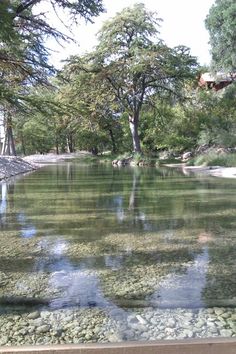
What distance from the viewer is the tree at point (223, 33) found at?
30669mm

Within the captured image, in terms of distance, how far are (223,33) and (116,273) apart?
30101 millimetres

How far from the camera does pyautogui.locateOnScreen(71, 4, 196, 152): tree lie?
34781mm

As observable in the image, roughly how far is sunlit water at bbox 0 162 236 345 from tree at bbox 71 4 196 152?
25414mm

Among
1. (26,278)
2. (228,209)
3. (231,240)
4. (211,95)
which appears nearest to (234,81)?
(211,95)

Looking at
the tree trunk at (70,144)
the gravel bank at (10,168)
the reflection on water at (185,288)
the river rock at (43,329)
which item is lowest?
the reflection on water at (185,288)

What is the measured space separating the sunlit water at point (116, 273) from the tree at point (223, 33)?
2337cm

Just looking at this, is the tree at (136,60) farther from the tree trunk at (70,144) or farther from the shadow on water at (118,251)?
the tree trunk at (70,144)

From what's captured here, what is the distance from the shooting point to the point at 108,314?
4289 mm

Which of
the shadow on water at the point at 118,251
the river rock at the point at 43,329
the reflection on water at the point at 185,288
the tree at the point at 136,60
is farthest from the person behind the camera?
the tree at the point at 136,60

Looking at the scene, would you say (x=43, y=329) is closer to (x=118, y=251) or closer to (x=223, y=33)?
(x=118, y=251)

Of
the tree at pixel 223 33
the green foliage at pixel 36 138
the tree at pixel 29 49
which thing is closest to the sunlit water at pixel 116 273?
the tree at pixel 29 49

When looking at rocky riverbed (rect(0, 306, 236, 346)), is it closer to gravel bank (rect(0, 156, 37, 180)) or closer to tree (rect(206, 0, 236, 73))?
gravel bank (rect(0, 156, 37, 180))

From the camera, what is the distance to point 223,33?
105ft

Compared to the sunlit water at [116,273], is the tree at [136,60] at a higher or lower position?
higher
